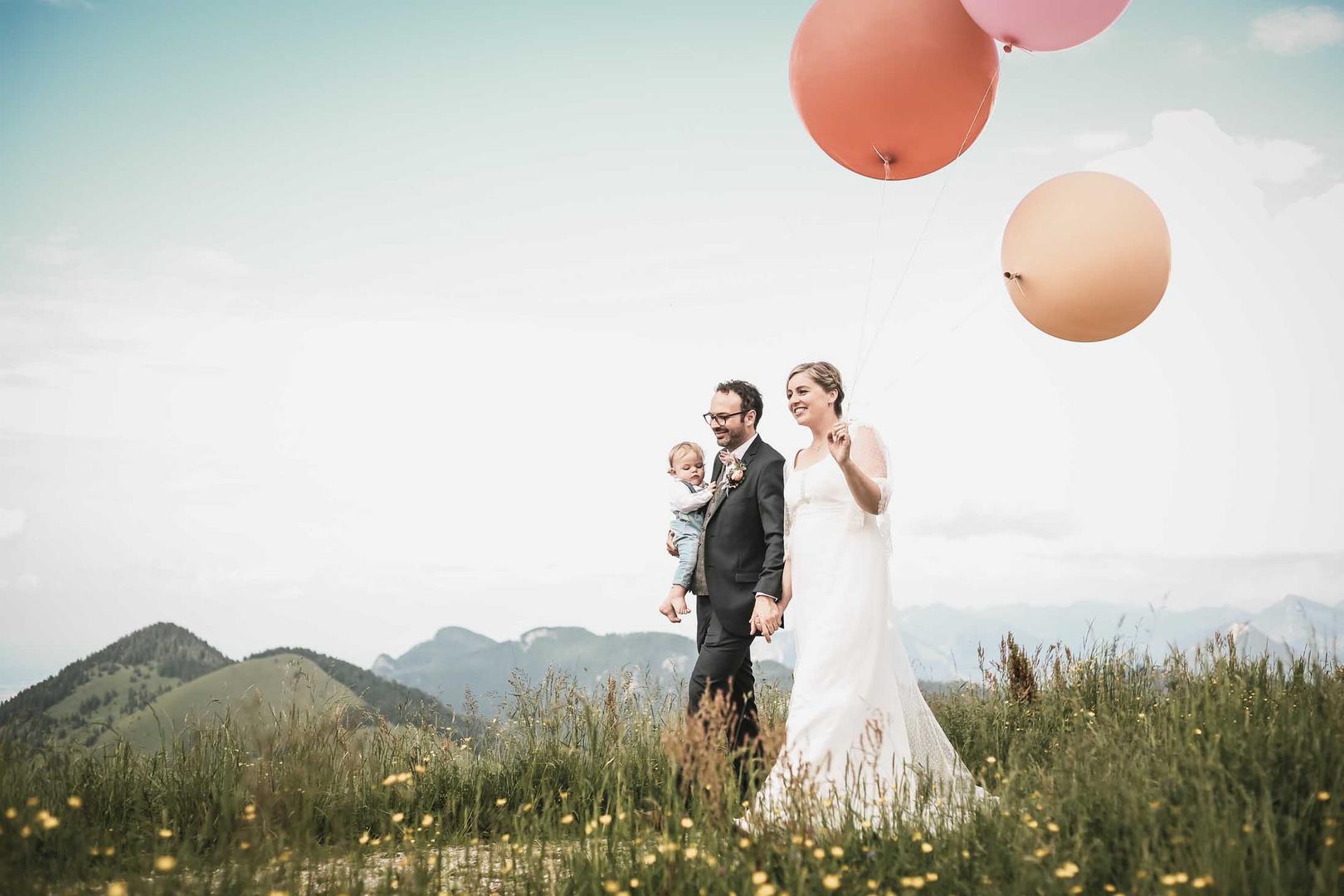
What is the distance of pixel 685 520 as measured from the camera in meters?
4.82

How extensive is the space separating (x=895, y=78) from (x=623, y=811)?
12.7ft

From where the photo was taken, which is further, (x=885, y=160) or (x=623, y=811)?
(x=885, y=160)

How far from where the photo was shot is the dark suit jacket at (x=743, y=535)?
4.46 metres

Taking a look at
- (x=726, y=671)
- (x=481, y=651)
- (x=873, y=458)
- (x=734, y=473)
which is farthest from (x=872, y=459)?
(x=481, y=651)

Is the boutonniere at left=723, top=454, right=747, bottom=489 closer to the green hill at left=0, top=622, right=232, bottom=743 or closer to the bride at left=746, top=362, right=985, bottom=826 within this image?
the bride at left=746, top=362, right=985, bottom=826

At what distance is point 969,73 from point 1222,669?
352 cm

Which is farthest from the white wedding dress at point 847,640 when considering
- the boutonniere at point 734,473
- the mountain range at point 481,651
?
the mountain range at point 481,651

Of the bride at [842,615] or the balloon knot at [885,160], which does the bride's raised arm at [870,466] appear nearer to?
the bride at [842,615]

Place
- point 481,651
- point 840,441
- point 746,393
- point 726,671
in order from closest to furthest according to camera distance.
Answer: point 840,441 → point 726,671 → point 746,393 → point 481,651

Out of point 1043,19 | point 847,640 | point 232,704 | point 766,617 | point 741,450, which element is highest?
point 1043,19

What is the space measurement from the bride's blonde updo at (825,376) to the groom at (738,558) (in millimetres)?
420

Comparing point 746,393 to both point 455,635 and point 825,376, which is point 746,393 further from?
point 455,635

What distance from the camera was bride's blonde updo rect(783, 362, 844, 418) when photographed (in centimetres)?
435

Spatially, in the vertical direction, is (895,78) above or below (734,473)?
above
